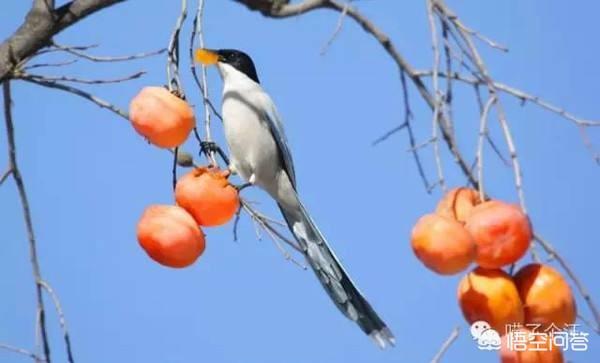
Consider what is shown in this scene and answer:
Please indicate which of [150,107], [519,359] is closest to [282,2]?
[150,107]

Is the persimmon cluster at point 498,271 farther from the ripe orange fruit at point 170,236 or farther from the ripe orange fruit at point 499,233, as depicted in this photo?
the ripe orange fruit at point 170,236

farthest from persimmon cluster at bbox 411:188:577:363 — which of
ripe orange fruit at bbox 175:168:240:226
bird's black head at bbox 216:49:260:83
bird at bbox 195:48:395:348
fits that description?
bird's black head at bbox 216:49:260:83

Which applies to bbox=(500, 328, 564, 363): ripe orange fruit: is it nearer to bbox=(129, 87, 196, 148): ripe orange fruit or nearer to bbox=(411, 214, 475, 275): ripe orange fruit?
bbox=(411, 214, 475, 275): ripe orange fruit

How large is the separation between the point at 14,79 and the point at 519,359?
1056mm

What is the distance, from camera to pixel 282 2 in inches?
75.8

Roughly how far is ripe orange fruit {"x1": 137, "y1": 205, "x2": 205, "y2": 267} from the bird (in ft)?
1.50

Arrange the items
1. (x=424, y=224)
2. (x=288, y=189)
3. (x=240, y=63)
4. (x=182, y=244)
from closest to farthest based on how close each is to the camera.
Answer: (x=424, y=224) < (x=182, y=244) < (x=288, y=189) < (x=240, y=63)

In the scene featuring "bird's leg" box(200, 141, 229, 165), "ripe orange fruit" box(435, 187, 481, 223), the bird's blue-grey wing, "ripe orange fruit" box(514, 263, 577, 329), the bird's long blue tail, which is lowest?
"ripe orange fruit" box(514, 263, 577, 329)

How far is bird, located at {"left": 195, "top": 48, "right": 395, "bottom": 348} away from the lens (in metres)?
2.29

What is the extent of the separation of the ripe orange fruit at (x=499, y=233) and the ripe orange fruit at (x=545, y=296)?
45mm

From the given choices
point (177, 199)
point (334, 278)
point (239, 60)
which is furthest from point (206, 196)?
point (239, 60)

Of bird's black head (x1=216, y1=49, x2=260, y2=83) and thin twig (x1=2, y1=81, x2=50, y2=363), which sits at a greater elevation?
bird's black head (x1=216, y1=49, x2=260, y2=83)

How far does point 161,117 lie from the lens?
1765 millimetres

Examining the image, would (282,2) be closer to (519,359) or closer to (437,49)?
(437,49)
